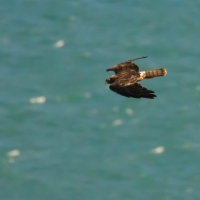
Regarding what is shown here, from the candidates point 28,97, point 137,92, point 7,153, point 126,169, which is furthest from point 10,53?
point 137,92

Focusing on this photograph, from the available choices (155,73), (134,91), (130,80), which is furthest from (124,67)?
(134,91)

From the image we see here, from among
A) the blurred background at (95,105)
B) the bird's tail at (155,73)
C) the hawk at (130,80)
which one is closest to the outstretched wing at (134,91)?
the hawk at (130,80)

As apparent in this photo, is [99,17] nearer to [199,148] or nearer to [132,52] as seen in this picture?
[132,52]

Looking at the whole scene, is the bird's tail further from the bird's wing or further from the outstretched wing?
the bird's wing

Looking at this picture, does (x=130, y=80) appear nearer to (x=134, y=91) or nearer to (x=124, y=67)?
(x=134, y=91)

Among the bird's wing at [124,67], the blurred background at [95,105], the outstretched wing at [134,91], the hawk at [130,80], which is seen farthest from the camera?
the blurred background at [95,105]

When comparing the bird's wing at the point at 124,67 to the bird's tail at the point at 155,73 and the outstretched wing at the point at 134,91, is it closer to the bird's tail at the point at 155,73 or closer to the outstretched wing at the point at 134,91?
the bird's tail at the point at 155,73
